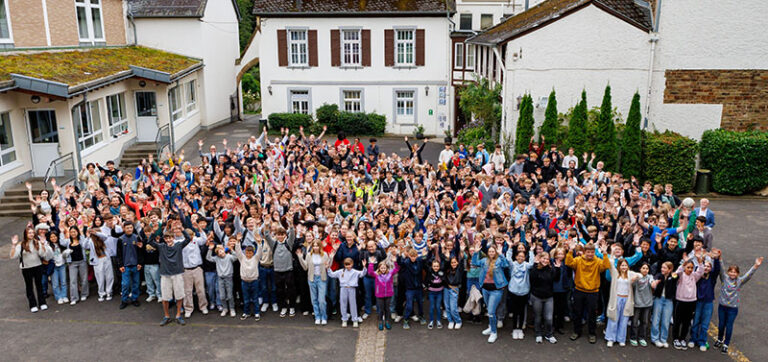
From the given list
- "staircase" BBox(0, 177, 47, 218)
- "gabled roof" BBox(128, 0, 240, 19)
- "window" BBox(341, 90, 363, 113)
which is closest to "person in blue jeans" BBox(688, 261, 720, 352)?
"staircase" BBox(0, 177, 47, 218)

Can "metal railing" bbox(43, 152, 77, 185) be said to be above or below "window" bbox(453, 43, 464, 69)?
below

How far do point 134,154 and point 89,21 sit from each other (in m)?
5.70

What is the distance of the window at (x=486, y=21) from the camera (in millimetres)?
28844

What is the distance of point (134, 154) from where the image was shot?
21391mm

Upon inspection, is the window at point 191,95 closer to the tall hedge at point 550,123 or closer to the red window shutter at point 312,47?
the red window shutter at point 312,47

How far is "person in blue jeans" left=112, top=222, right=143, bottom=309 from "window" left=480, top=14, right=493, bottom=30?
74.7 ft

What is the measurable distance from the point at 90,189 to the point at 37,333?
439cm

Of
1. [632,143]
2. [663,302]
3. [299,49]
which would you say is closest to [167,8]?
[299,49]

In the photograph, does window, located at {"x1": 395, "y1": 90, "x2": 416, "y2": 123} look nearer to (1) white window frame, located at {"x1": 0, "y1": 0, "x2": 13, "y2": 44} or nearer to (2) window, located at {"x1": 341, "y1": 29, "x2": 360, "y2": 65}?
(2) window, located at {"x1": 341, "y1": 29, "x2": 360, "y2": 65}

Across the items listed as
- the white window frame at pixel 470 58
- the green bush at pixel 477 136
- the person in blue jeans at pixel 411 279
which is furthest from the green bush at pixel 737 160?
the person in blue jeans at pixel 411 279

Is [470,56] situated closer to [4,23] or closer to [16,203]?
[4,23]

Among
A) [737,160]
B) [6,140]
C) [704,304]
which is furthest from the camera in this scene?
[737,160]

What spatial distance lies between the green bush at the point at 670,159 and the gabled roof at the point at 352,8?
12.6 metres

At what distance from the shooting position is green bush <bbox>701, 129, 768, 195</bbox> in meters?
17.7
